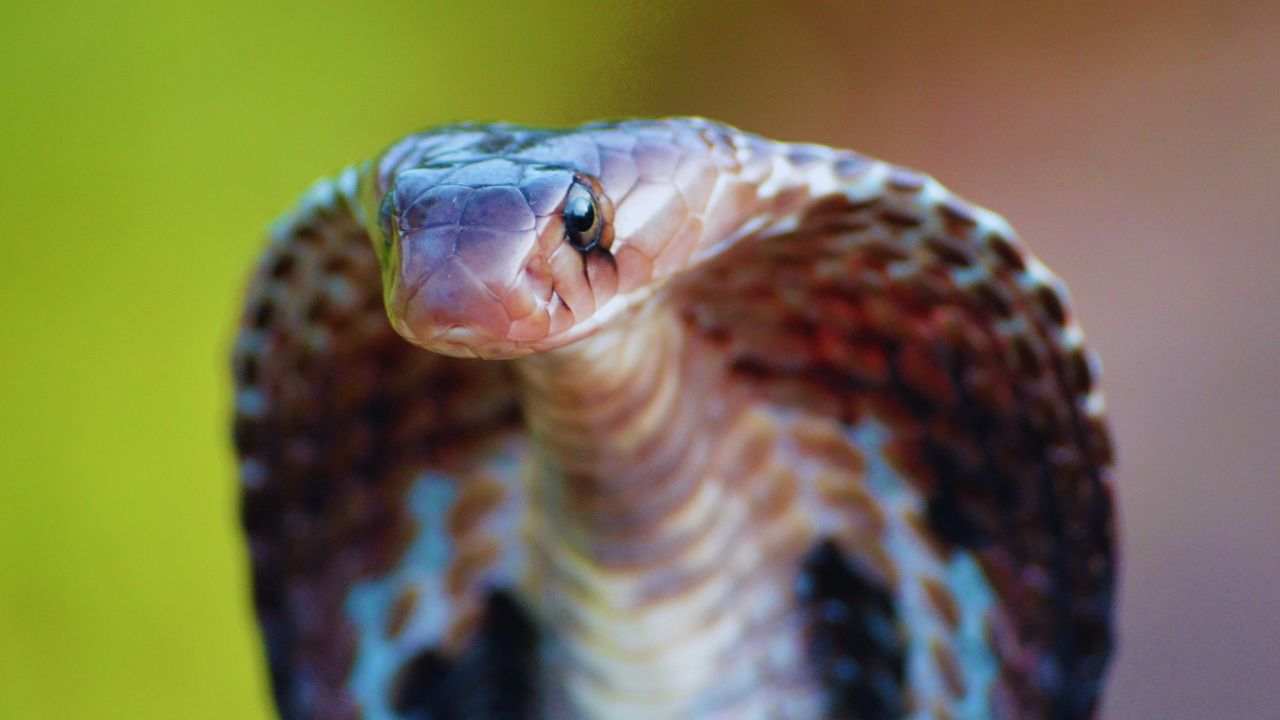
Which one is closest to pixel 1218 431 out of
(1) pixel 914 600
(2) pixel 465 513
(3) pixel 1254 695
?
(3) pixel 1254 695

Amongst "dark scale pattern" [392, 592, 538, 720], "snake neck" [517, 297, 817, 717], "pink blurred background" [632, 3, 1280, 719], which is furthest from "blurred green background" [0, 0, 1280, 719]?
"snake neck" [517, 297, 817, 717]

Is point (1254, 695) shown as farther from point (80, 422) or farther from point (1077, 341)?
point (80, 422)

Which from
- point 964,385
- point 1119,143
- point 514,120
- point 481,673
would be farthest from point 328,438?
point 1119,143

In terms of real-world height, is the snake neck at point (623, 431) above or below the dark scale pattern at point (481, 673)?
above

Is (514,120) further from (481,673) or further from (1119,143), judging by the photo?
(481,673)

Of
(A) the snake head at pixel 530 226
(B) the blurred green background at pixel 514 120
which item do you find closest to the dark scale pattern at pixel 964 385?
(A) the snake head at pixel 530 226

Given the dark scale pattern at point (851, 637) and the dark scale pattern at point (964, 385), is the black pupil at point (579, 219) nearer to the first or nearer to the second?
the dark scale pattern at point (964, 385)

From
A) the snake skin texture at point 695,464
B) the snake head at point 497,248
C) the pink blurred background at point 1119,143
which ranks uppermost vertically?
the snake head at point 497,248
